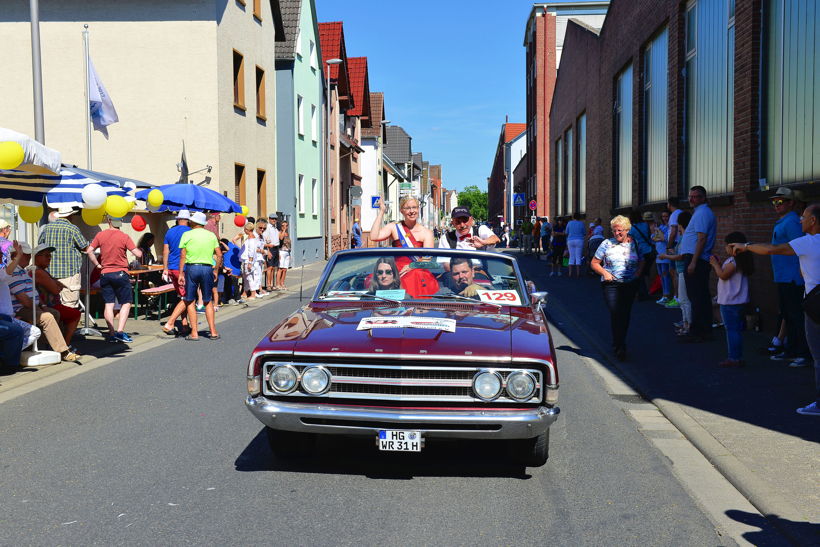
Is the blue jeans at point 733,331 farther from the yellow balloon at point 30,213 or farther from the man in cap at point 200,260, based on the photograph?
the yellow balloon at point 30,213

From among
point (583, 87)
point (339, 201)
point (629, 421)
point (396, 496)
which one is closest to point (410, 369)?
point (396, 496)

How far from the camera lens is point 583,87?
30344 mm

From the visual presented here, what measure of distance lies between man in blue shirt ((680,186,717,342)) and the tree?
170364 millimetres

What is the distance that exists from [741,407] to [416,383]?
11.7 feet

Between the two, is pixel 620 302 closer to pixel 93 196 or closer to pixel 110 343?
pixel 93 196

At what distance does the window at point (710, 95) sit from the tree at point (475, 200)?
164 m

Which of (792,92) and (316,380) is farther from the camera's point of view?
(792,92)

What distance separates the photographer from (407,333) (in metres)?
4.96

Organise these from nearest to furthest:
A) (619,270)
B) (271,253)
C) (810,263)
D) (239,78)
Result: (810,263)
(619,270)
(271,253)
(239,78)

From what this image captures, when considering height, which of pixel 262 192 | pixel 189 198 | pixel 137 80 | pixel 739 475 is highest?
pixel 137 80

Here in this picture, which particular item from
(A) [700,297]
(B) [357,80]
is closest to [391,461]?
(A) [700,297]

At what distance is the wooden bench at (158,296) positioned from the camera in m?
13.7

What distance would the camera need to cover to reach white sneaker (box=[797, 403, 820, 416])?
660 centimetres

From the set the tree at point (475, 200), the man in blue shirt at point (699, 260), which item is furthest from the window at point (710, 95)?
the tree at point (475, 200)
